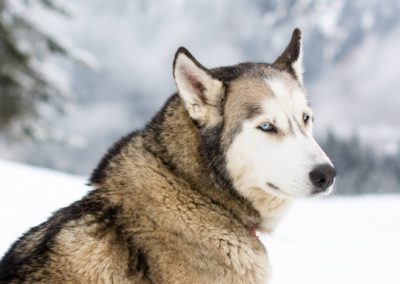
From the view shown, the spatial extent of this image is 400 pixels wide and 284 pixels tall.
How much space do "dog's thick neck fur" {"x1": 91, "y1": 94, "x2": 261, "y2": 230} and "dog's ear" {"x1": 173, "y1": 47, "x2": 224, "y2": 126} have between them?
0.25 ft

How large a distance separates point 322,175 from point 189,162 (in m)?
0.85

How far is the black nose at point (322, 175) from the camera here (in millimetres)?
3564

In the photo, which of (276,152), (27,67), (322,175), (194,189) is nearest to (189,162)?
(194,189)

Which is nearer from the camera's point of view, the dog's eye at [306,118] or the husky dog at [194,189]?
the husky dog at [194,189]

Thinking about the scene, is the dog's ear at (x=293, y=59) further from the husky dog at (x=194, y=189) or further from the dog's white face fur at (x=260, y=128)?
the dog's white face fur at (x=260, y=128)

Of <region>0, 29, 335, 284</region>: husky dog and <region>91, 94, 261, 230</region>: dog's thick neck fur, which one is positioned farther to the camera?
<region>91, 94, 261, 230</region>: dog's thick neck fur

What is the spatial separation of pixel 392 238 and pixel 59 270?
5.70 meters

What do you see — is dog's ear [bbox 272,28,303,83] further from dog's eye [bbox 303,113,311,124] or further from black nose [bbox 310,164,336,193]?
black nose [bbox 310,164,336,193]

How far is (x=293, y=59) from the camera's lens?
14.7 feet

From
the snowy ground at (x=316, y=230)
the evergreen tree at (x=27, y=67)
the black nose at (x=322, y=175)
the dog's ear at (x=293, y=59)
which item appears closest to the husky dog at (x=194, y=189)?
the black nose at (x=322, y=175)

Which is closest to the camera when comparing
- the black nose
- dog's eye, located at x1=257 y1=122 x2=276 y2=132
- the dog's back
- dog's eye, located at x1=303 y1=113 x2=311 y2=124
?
the dog's back

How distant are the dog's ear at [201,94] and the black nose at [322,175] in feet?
2.43

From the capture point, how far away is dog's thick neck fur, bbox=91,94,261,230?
383cm

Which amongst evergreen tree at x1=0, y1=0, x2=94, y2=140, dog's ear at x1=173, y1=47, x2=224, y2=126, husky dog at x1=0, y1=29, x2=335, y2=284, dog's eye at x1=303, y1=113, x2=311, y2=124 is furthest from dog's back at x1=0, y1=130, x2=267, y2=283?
evergreen tree at x1=0, y1=0, x2=94, y2=140
